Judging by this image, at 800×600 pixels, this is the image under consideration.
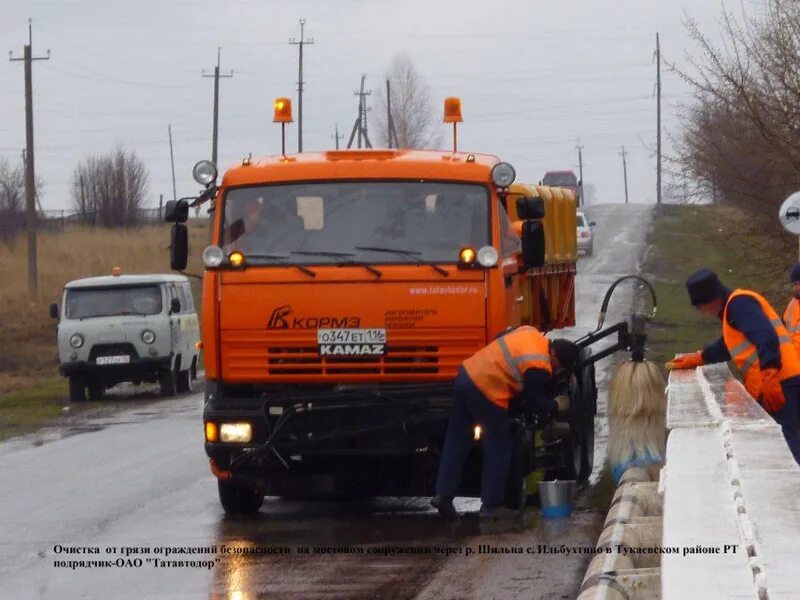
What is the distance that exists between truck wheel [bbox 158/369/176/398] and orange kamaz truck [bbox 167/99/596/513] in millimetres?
13329

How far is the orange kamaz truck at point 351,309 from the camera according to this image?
10.4 m

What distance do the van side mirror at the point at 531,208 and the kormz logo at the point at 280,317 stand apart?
1886mm

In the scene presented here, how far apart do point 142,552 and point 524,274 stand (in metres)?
3.85

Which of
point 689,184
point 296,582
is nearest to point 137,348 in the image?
point 689,184

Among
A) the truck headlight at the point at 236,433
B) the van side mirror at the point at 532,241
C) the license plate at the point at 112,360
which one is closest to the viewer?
the truck headlight at the point at 236,433

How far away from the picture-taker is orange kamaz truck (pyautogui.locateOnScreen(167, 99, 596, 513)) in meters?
10.4

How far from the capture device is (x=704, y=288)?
968 cm

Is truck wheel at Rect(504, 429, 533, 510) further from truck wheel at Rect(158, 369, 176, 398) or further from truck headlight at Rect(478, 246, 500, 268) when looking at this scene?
truck wheel at Rect(158, 369, 176, 398)

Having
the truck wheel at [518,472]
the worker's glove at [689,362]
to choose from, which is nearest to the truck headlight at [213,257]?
the truck wheel at [518,472]

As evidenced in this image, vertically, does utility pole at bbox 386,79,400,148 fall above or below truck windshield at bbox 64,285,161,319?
above

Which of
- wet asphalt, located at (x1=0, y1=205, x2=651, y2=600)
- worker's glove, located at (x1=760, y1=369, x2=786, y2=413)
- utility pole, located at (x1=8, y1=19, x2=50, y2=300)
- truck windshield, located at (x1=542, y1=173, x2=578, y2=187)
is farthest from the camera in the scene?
truck windshield, located at (x1=542, y1=173, x2=578, y2=187)

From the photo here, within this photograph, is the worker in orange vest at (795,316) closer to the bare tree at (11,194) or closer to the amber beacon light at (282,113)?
the amber beacon light at (282,113)

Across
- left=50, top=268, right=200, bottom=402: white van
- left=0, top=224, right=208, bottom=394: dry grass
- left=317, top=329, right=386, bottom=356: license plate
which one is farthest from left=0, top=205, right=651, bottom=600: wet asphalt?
left=0, top=224, right=208, bottom=394: dry grass

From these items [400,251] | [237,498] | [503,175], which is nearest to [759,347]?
[503,175]
